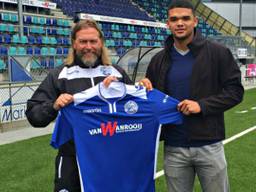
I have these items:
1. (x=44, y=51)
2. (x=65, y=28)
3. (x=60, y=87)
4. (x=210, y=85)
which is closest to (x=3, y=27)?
(x=44, y=51)

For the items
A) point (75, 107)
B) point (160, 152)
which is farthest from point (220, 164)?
point (160, 152)

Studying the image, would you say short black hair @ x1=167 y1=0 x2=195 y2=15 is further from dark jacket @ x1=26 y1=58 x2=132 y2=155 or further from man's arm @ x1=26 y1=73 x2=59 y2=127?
man's arm @ x1=26 y1=73 x2=59 y2=127

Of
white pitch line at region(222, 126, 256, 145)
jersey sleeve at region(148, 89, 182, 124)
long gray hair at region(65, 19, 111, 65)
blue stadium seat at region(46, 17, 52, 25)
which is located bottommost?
white pitch line at region(222, 126, 256, 145)

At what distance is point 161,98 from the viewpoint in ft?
9.54

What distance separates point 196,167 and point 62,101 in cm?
109

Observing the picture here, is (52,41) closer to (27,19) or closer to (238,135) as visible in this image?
(27,19)

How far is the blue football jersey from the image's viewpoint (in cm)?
282

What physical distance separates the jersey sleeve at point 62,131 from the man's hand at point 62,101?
61mm

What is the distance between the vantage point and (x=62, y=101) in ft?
8.96

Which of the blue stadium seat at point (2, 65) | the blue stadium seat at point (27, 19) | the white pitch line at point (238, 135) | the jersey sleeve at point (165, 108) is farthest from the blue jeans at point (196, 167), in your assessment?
the blue stadium seat at point (27, 19)

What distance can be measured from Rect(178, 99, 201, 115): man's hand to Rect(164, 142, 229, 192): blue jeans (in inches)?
11.4

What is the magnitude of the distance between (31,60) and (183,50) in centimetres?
836

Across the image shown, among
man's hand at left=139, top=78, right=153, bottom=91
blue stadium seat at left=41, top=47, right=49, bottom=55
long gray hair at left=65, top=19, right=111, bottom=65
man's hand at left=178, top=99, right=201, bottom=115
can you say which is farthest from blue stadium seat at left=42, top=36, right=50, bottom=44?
man's hand at left=178, top=99, right=201, bottom=115

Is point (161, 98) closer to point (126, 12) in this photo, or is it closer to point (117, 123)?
point (117, 123)
